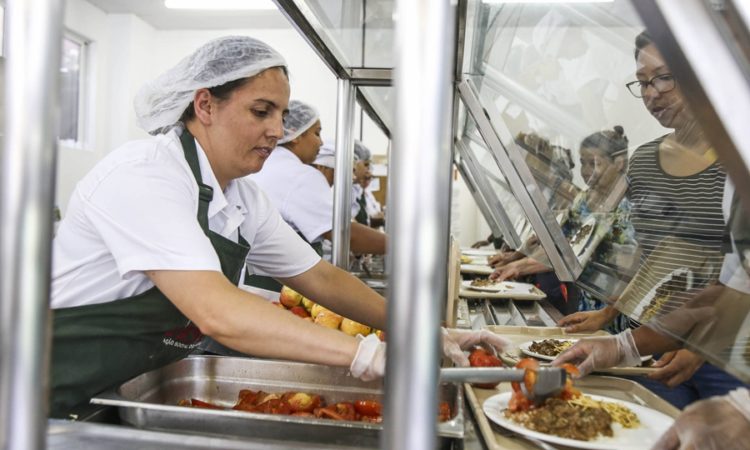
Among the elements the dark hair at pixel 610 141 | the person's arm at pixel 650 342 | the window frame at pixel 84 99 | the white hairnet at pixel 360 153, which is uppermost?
the window frame at pixel 84 99

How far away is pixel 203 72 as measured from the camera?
1.54 meters

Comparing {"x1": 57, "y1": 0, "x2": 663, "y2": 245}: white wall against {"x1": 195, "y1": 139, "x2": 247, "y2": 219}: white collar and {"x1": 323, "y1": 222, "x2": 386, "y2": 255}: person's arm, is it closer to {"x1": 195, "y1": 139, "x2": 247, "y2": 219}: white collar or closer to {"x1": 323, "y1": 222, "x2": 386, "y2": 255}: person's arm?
{"x1": 323, "y1": 222, "x2": 386, "y2": 255}: person's arm

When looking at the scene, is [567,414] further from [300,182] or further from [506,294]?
[300,182]

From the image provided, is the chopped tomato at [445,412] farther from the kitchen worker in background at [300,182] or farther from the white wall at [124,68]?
the white wall at [124,68]

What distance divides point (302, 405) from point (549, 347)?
2.68 ft

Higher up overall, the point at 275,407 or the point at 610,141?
the point at 610,141

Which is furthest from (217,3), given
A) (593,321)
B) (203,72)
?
(593,321)

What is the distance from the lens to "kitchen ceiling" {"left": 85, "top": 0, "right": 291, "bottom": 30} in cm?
709

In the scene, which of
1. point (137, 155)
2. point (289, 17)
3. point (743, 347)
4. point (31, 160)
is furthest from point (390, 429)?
point (289, 17)

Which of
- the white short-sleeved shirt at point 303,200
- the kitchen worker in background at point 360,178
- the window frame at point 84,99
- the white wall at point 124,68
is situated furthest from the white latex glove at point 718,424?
the window frame at point 84,99

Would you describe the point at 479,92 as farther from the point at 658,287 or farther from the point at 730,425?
the point at 730,425

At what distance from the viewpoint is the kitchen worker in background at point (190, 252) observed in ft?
3.76

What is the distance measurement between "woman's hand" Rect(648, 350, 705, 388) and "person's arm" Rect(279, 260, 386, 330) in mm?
779

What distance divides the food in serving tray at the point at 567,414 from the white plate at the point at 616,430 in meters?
0.01
